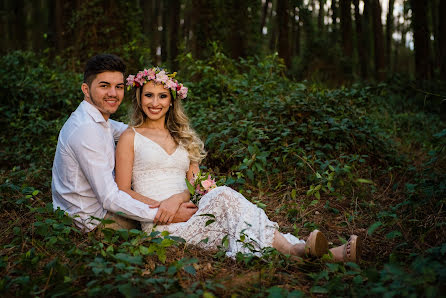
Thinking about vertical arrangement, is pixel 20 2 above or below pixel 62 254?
above

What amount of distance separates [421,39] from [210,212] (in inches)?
459

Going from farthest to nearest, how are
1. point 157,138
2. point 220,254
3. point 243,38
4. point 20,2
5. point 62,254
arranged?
point 20,2
point 243,38
point 157,138
point 220,254
point 62,254

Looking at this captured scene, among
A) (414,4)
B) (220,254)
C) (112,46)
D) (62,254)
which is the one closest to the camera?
(62,254)

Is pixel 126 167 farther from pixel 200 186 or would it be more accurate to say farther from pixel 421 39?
pixel 421 39

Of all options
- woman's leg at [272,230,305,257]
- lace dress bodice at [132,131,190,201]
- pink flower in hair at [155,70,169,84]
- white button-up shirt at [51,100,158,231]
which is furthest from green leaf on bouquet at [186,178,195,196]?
pink flower in hair at [155,70,169,84]

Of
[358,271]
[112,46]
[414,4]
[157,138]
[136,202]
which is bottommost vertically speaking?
[358,271]

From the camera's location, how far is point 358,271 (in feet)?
8.79

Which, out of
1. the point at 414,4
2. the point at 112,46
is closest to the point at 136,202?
the point at 112,46

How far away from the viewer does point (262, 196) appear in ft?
14.9

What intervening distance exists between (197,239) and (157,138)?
110cm

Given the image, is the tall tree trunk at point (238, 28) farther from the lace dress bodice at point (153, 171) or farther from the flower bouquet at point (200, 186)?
the flower bouquet at point (200, 186)

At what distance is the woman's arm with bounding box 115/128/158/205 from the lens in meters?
3.36

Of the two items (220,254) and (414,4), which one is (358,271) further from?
(414,4)

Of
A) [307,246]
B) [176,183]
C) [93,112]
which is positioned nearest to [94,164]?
[93,112]
